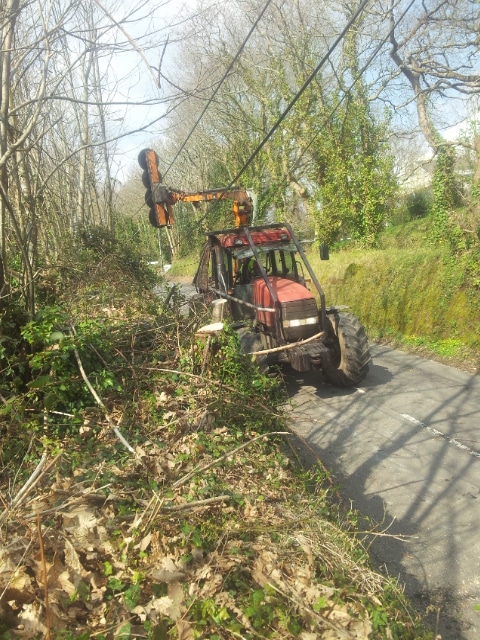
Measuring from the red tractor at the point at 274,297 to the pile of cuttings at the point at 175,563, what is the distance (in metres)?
3.58

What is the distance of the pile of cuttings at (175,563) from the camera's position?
2305 millimetres

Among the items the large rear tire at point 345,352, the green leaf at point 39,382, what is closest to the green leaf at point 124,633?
the green leaf at point 39,382

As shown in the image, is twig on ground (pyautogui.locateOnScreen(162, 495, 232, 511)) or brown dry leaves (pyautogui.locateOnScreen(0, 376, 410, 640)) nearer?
brown dry leaves (pyautogui.locateOnScreen(0, 376, 410, 640))

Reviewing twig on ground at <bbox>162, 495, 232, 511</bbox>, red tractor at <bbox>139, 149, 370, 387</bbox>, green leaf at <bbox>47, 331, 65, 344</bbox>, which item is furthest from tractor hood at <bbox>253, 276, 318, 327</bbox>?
twig on ground at <bbox>162, 495, 232, 511</bbox>

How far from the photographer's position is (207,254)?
8.84 meters

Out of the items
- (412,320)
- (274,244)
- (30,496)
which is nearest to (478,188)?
(412,320)

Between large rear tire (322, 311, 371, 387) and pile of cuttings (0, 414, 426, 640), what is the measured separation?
396 centimetres

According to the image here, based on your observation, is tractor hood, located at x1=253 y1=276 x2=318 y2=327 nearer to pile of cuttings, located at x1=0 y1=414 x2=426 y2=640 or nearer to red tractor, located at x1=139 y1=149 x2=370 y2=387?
red tractor, located at x1=139 y1=149 x2=370 y2=387

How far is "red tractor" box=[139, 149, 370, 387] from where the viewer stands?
7.11 meters

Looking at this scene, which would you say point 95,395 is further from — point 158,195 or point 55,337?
point 158,195

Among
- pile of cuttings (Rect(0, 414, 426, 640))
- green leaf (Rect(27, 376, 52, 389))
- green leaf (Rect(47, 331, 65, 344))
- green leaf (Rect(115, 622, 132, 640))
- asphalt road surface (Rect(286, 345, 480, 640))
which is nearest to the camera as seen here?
green leaf (Rect(115, 622, 132, 640))

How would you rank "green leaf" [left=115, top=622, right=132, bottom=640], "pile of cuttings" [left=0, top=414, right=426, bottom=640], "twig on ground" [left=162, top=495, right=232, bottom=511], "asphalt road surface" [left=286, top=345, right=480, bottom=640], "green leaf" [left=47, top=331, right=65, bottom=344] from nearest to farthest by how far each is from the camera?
"green leaf" [left=115, top=622, right=132, bottom=640] < "pile of cuttings" [left=0, top=414, right=426, bottom=640] < "twig on ground" [left=162, top=495, right=232, bottom=511] < "asphalt road surface" [left=286, top=345, right=480, bottom=640] < "green leaf" [left=47, top=331, right=65, bottom=344]

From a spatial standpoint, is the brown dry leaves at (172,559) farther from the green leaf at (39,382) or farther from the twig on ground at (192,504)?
the green leaf at (39,382)

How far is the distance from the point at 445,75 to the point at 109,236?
1100 cm
